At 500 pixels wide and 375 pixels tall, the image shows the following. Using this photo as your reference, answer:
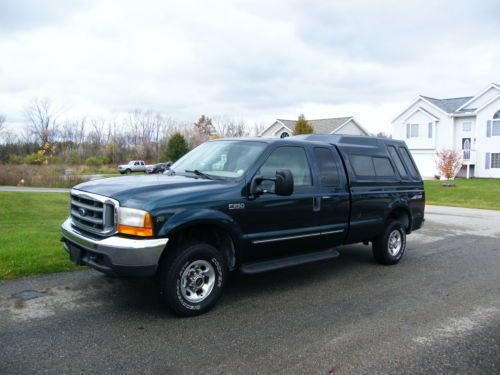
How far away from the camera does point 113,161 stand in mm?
68812

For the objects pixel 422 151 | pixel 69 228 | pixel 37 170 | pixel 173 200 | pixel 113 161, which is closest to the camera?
pixel 173 200

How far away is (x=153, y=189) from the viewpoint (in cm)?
488

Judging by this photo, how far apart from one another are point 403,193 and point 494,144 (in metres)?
35.6

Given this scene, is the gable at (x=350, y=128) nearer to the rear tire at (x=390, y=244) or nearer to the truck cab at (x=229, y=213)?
the rear tire at (x=390, y=244)

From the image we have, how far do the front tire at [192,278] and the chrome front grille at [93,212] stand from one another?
712 millimetres

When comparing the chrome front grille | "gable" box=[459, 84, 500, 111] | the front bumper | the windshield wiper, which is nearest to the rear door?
the windshield wiper

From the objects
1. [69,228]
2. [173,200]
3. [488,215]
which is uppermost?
[173,200]

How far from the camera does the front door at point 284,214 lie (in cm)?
548

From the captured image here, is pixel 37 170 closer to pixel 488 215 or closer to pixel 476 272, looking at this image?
pixel 488 215

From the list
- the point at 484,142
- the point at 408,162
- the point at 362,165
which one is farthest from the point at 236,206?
the point at 484,142

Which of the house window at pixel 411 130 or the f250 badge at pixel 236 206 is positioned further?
the house window at pixel 411 130

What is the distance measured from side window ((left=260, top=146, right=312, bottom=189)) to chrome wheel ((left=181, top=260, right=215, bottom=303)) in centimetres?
134

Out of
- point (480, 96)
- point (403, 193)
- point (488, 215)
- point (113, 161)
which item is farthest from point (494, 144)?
point (113, 161)

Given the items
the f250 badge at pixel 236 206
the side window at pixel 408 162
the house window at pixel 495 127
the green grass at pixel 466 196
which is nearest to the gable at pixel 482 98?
the house window at pixel 495 127
